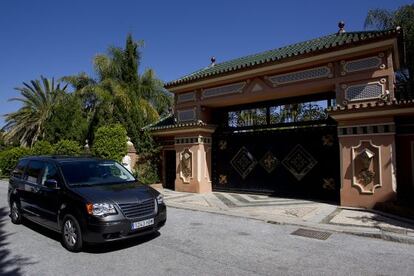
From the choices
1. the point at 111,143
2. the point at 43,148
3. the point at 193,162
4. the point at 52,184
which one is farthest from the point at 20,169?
the point at 43,148

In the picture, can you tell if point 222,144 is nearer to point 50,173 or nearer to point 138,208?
point 50,173

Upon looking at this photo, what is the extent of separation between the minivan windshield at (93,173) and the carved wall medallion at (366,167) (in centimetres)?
654

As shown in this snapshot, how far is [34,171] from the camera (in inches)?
291

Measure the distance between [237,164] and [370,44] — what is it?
6.78 meters

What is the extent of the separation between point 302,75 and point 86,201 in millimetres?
8332

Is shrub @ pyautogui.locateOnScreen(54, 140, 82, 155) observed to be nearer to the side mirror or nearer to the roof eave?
the roof eave

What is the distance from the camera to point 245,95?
41.8 ft

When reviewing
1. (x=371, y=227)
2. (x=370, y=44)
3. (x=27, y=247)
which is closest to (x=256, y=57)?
(x=370, y=44)

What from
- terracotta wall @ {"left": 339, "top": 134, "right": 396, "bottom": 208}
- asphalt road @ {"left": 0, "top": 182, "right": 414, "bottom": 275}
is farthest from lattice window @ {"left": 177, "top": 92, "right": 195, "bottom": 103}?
asphalt road @ {"left": 0, "top": 182, "right": 414, "bottom": 275}

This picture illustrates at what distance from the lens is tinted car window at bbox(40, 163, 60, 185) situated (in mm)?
6586

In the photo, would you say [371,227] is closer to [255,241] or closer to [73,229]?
[255,241]

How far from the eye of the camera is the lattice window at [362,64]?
9.91m

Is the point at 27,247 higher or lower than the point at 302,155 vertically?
lower

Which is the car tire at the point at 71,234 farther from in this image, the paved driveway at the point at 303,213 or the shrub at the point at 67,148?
the shrub at the point at 67,148
